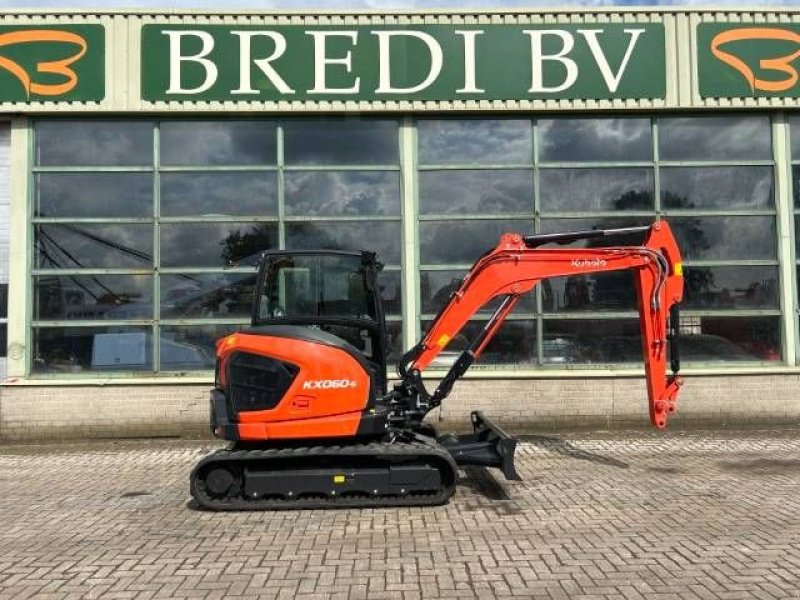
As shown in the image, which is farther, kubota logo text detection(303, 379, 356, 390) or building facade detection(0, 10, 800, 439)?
building facade detection(0, 10, 800, 439)

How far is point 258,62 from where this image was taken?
383 inches

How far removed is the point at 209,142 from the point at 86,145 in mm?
1738

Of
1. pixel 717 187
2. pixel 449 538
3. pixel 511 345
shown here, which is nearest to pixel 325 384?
pixel 449 538

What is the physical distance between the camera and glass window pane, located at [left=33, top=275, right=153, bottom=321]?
32.3 feet

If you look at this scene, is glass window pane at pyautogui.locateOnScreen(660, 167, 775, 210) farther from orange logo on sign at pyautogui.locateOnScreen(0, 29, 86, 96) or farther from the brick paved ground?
orange logo on sign at pyautogui.locateOnScreen(0, 29, 86, 96)

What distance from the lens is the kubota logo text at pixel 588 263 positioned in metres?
7.14

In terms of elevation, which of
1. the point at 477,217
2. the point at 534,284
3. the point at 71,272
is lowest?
the point at 534,284

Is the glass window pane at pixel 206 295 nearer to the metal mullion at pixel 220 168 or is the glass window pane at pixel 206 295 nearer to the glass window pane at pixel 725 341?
the metal mullion at pixel 220 168

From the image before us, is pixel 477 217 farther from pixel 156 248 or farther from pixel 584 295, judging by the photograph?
pixel 156 248

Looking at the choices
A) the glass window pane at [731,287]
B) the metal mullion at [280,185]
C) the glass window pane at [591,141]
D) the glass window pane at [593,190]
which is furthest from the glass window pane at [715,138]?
the metal mullion at [280,185]

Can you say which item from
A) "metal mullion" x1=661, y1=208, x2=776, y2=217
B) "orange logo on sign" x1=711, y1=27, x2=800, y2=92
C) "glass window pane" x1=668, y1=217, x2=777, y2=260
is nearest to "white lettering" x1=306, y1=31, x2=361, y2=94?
"metal mullion" x1=661, y1=208, x2=776, y2=217

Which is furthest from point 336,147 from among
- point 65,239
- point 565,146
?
point 65,239

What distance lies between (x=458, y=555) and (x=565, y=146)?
6918mm

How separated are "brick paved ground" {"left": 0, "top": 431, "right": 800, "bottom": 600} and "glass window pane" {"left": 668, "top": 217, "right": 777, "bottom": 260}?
3358 mm
